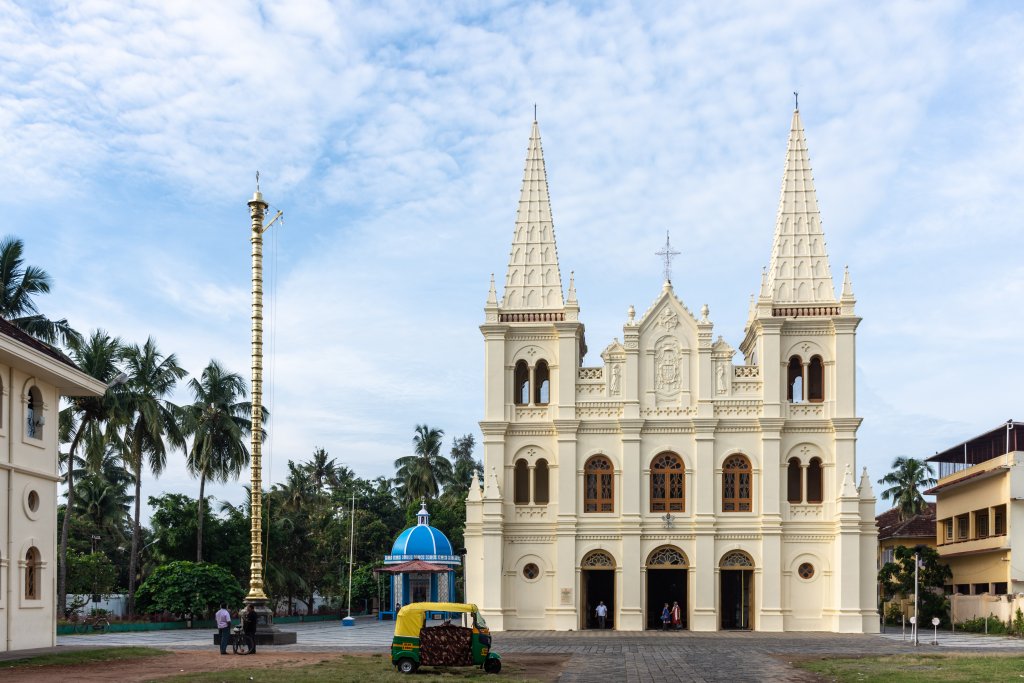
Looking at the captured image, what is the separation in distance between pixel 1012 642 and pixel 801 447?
10.7m

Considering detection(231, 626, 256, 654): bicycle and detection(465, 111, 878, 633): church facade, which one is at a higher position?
detection(465, 111, 878, 633): church facade

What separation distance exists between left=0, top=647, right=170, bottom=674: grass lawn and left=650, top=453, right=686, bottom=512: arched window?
22.4 meters

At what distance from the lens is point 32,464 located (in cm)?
3123

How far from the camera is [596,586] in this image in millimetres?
47969

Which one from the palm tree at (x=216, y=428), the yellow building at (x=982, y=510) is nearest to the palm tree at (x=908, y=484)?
the yellow building at (x=982, y=510)

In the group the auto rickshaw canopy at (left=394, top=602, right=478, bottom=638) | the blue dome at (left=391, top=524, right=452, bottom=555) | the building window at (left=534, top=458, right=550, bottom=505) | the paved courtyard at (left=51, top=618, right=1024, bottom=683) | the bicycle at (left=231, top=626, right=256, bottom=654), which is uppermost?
the building window at (left=534, top=458, right=550, bottom=505)

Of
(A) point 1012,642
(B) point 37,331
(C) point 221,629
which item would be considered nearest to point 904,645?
(A) point 1012,642

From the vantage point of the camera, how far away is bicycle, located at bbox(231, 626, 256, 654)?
3042 cm

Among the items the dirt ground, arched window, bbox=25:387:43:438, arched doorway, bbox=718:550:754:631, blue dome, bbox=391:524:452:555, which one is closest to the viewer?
the dirt ground

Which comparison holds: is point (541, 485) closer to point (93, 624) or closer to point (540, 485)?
point (540, 485)

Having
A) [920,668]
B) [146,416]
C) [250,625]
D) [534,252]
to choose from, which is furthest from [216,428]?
[920,668]

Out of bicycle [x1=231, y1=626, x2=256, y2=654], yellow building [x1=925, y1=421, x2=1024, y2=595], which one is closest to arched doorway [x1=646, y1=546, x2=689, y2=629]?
yellow building [x1=925, y1=421, x2=1024, y2=595]

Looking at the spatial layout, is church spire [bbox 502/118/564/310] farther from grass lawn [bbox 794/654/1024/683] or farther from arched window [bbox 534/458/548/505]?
grass lawn [bbox 794/654/1024/683]

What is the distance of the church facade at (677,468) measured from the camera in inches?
1826
